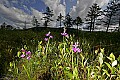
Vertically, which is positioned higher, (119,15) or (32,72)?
(119,15)

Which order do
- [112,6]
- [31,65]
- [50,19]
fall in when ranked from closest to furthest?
1. [31,65]
2. [112,6]
3. [50,19]

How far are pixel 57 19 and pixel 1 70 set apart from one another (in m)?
108

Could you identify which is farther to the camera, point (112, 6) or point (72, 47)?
point (112, 6)

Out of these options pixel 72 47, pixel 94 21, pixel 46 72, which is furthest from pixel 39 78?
pixel 94 21

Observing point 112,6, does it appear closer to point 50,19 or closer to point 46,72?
point 50,19

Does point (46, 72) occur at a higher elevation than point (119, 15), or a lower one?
→ lower

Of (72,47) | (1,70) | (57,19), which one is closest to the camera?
(72,47)

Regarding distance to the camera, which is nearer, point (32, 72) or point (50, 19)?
point (32, 72)

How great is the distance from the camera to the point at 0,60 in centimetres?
732

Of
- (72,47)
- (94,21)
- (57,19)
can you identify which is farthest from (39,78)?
(57,19)

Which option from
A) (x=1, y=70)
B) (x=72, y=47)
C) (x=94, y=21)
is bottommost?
(x=1, y=70)

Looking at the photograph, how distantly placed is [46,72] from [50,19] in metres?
101

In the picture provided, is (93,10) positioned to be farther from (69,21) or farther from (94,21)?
(69,21)

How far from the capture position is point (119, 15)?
236ft
